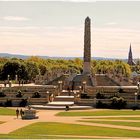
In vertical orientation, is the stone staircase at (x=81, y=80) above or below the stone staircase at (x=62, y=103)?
above

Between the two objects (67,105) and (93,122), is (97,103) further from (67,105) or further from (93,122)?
(93,122)

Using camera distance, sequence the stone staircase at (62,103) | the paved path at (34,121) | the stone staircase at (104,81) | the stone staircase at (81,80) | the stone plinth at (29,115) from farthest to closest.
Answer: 1. the stone staircase at (104,81)
2. the stone staircase at (81,80)
3. the stone staircase at (62,103)
4. the stone plinth at (29,115)
5. the paved path at (34,121)

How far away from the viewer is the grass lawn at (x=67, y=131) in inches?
1512

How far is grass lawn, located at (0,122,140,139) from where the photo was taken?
126 feet

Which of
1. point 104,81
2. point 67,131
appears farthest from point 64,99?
point 67,131

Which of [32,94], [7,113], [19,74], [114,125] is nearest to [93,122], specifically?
[114,125]

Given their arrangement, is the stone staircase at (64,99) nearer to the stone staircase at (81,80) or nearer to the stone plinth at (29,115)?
the stone staircase at (81,80)

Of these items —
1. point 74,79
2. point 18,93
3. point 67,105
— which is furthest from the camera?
point 74,79

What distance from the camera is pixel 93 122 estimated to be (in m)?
47.9

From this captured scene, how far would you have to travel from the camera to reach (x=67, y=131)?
133ft

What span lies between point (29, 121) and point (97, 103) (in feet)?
61.0

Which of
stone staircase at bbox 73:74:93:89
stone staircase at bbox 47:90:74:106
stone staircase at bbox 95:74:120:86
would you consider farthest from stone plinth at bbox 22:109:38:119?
stone staircase at bbox 95:74:120:86

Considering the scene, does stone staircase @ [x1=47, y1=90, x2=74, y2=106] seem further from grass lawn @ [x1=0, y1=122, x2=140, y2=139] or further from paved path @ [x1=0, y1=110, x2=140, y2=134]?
grass lawn @ [x1=0, y1=122, x2=140, y2=139]

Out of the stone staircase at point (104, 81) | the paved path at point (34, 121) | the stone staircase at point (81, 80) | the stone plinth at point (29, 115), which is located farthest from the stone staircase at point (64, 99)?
the stone staircase at point (104, 81)
